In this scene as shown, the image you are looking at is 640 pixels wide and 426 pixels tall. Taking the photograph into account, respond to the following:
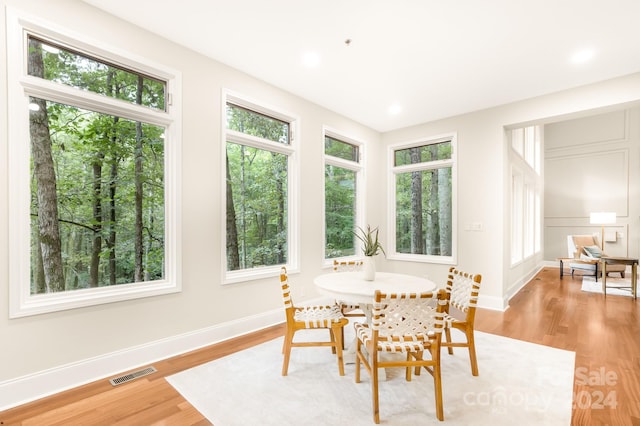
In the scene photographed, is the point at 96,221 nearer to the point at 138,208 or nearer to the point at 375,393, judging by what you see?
the point at 138,208

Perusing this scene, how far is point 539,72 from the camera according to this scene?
11.3 ft

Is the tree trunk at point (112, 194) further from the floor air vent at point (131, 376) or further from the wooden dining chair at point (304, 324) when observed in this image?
the wooden dining chair at point (304, 324)

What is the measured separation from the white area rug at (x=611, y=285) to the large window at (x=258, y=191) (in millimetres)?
5614

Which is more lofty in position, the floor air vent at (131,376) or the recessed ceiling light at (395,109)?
the recessed ceiling light at (395,109)

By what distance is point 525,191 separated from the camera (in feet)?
21.6

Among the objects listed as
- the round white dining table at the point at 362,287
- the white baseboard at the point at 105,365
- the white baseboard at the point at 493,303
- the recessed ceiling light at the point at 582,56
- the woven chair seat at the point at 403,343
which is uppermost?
the recessed ceiling light at the point at 582,56

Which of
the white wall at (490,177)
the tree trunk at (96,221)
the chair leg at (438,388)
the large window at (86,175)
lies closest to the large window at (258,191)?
the large window at (86,175)

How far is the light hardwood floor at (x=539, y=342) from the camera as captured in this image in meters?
1.93

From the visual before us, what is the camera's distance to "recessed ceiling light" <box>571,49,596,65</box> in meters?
3.01

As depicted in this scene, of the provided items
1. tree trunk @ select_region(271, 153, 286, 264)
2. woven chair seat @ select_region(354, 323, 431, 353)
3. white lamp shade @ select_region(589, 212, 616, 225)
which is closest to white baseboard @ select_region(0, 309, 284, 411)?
tree trunk @ select_region(271, 153, 286, 264)

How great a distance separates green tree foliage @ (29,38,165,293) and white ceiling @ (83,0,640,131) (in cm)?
56

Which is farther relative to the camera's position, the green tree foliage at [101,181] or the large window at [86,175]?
the green tree foliage at [101,181]

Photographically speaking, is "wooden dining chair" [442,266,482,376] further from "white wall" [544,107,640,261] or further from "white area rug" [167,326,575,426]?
"white wall" [544,107,640,261]

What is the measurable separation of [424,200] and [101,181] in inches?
180
